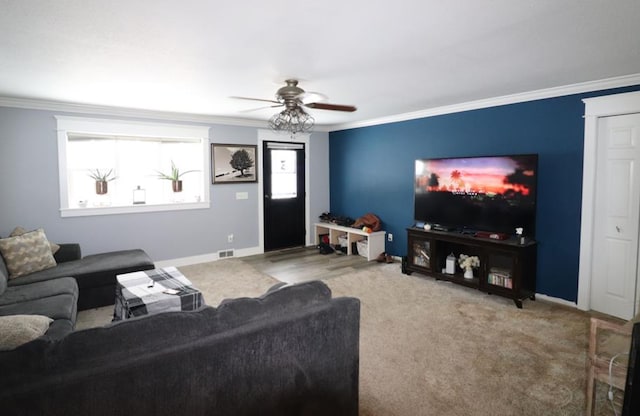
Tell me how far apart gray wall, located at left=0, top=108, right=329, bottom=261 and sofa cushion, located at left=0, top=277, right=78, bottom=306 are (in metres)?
1.62

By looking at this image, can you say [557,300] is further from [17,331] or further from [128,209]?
[128,209]

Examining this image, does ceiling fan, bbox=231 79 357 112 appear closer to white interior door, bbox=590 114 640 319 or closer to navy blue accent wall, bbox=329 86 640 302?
navy blue accent wall, bbox=329 86 640 302

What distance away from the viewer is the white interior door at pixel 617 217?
3.36 metres

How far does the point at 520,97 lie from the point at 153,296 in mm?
4344

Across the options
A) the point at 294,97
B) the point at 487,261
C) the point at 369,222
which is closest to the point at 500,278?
the point at 487,261

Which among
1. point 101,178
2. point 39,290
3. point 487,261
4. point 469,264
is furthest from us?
point 101,178

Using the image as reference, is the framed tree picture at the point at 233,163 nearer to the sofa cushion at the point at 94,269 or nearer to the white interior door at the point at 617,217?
the sofa cushion at the point at 94,269

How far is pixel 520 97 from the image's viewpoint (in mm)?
4074

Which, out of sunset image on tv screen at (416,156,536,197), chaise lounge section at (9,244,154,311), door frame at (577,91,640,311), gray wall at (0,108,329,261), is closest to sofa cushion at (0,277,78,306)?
chaise lounge section at (9,244,154,311)

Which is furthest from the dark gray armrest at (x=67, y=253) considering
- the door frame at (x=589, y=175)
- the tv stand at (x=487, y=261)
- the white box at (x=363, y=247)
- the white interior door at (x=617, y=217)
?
the white interior door at (x=617, y=217)

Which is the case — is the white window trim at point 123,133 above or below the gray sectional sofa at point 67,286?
above

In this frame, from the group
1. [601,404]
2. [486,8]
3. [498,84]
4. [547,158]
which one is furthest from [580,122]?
[601,404]

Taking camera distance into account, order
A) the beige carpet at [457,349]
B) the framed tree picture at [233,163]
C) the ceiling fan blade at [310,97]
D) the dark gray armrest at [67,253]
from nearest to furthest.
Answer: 1. the beige carpet at [457,349]
2. the ceiling fan blade at [310,97]
3. the dark gray armrest at [67,253]
4. the framed tree picture at [233,163]

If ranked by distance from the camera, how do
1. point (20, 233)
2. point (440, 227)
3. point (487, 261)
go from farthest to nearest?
point (440, 227)
point (487, 261)
point (20, 233)
